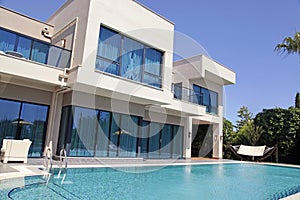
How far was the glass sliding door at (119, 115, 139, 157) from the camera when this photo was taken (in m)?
13.6

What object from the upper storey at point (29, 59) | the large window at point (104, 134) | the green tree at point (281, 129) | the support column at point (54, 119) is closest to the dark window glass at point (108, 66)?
the upper storey at point (29, 59)

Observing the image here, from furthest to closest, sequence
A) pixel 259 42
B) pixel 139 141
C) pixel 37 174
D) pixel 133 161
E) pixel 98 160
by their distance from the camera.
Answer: pixel 259 42, pixel 139 141, pixel 133 161, pixel 98 160, pixel 37 174

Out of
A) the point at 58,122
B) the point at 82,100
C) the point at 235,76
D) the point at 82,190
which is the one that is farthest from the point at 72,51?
the point at 235,76

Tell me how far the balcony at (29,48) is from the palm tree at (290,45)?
56.7 ft

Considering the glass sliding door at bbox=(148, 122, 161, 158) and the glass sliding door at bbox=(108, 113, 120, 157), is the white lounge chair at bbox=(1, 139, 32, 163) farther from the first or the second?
the glass sliding door at bbox=(148, 122, 161, 158)

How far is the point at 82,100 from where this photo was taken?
1207cm

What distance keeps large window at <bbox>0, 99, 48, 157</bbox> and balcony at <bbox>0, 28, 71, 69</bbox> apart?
2.36 m

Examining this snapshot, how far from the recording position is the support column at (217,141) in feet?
71.9

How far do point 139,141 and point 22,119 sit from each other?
652 centimetres

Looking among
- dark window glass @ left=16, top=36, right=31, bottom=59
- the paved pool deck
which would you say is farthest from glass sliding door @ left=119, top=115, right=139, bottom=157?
dark window glass @ left=16, top=36, right=31, bottom=59

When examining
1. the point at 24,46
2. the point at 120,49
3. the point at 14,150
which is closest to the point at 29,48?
the point at 24,46

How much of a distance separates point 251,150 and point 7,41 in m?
19.7

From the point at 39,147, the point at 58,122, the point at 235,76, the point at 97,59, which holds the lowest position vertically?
the point at 39,147

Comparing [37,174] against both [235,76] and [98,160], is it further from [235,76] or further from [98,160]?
[235,76]
